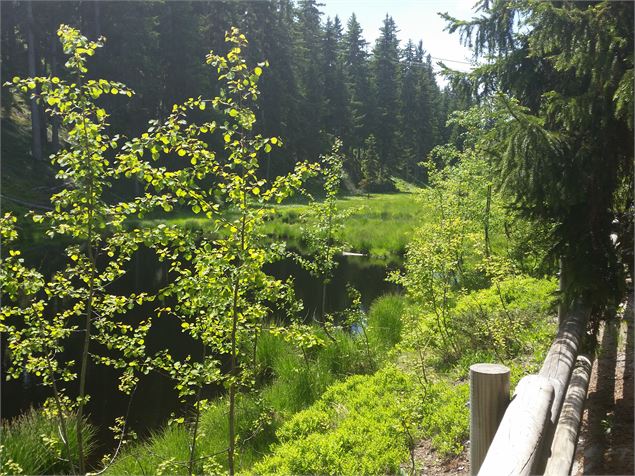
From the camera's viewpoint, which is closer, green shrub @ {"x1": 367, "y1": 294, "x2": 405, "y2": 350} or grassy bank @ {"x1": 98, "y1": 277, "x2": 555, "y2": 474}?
grassy bank @ {"x1": 98, "y1": 277, "x2": 555, "y2": 474}

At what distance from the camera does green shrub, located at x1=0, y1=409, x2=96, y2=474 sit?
19.2 ft

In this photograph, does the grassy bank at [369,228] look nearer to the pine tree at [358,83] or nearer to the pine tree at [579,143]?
the pine tree at [579,143]

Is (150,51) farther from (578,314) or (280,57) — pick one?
(578,314)

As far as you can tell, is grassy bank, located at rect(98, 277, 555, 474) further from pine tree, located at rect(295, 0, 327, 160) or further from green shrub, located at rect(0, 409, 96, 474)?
pine tree, located at rect(295, 0, 327, 160)

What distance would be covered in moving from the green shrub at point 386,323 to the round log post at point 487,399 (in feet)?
22.0

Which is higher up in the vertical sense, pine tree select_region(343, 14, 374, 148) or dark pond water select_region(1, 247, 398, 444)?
pine tree select_region(343, 14, 374, 148)

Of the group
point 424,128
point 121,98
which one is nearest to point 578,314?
point 121,98

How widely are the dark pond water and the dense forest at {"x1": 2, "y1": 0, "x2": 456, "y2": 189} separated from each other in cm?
1769

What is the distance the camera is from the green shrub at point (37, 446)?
19.2ft

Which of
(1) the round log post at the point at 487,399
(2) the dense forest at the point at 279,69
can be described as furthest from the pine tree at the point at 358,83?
(1) the round log post at the point at 487,399

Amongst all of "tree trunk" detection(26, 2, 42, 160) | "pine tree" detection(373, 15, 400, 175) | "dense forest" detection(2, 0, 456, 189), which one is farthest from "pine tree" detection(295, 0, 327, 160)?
"tree trunk" detection(26, 2, 42, 160)

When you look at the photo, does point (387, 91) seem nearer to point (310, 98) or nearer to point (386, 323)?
point (310, 98)

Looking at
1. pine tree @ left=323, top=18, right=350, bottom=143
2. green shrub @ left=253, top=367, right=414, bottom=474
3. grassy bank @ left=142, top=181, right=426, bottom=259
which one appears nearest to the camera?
green shrub @ left=253, top=367, right=414, bottom=474

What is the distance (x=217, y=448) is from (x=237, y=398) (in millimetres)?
630
